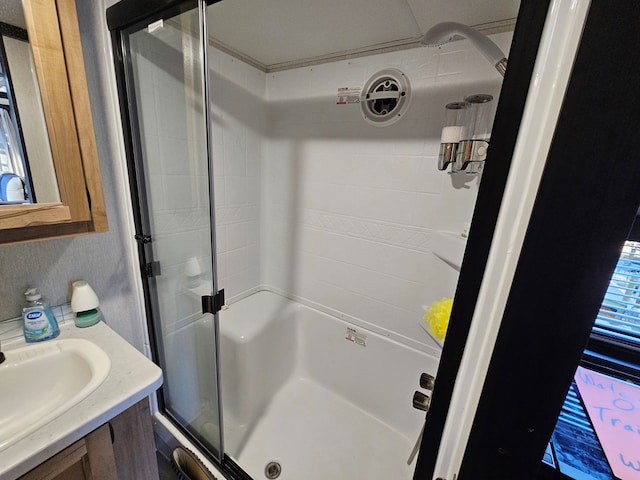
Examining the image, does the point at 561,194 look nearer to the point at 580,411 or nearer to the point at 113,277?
the point at 580,411

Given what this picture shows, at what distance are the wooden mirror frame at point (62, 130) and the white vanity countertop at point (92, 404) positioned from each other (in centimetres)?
38

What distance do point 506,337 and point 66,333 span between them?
1262 mm

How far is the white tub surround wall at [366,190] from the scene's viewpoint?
129 cm

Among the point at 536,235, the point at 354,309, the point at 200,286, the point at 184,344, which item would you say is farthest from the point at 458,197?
the point at 184,344

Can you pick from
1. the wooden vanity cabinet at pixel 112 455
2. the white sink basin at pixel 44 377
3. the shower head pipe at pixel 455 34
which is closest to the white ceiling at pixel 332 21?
the shower head pipe at pixel 455 34

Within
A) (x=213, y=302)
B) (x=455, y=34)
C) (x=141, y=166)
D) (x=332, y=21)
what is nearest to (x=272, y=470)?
(x=213, y=302)

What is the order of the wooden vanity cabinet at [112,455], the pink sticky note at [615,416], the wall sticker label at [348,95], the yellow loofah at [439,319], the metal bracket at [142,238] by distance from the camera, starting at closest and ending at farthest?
1. the pink sticky note at [615,416]
2. the wooden vanity cabinet at [112,455]
3. the yellow loofah at [439,319]
4. the metal bracket at [142,238]
5. the wall sticker label at [348,95]

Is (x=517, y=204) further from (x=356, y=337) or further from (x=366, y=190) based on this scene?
(x=356, y=337)

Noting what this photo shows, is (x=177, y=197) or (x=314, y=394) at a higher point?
(x=177, y=197)

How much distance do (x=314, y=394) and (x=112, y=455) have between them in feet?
4.08

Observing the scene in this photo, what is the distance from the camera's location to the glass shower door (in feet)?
2.96

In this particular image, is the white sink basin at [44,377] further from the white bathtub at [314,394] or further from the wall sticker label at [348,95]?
the wall sticker label at [348,95]

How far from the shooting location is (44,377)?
792 mm

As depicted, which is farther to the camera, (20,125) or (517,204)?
(20,125)
